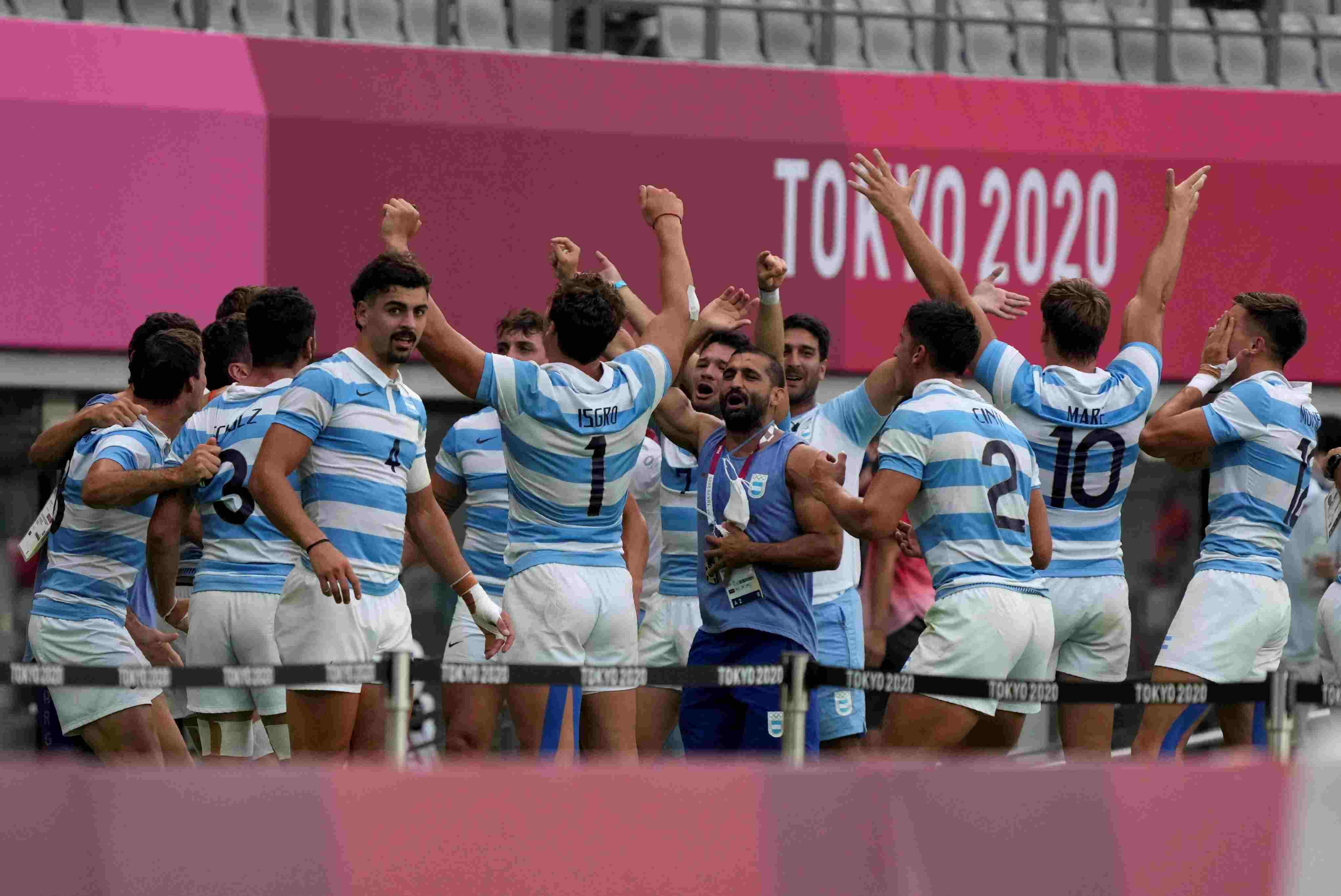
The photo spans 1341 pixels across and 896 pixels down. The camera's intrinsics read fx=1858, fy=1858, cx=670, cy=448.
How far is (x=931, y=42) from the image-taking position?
14.1 metres

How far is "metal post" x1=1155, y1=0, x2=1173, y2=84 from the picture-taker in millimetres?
14062

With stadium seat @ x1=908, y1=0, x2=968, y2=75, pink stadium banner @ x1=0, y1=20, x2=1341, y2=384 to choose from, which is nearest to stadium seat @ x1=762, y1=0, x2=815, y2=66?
stadium seat @ x1=908, y1=0, x2=968, y2=75

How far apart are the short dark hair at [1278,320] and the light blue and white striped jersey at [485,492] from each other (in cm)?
307

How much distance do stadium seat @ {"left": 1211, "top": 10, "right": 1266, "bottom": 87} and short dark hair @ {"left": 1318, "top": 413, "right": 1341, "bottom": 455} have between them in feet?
9.74

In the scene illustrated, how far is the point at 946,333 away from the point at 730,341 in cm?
162

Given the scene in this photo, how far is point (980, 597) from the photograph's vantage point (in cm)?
612

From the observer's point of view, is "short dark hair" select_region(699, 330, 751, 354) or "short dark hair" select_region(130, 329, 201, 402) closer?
"short dark hair" select_region(130, 329, 201, 402)

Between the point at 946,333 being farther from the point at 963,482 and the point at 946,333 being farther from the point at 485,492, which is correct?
the point at 485,492

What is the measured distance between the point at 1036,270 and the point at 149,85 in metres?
5.98

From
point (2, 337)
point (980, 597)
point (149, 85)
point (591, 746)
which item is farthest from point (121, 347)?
point (980, 597)

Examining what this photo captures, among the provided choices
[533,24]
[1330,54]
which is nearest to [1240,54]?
[1330,54]

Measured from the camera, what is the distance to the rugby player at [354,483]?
19.6ft

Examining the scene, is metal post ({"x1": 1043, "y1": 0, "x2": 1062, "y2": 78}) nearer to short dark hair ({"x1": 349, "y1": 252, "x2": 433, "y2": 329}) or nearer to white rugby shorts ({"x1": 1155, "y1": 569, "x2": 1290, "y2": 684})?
white rugby shorts ({"x1": 1155, "y1": 569, "x2": 1290, "y2": 684})

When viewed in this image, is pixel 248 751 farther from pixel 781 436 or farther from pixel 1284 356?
pixel 1284 356
